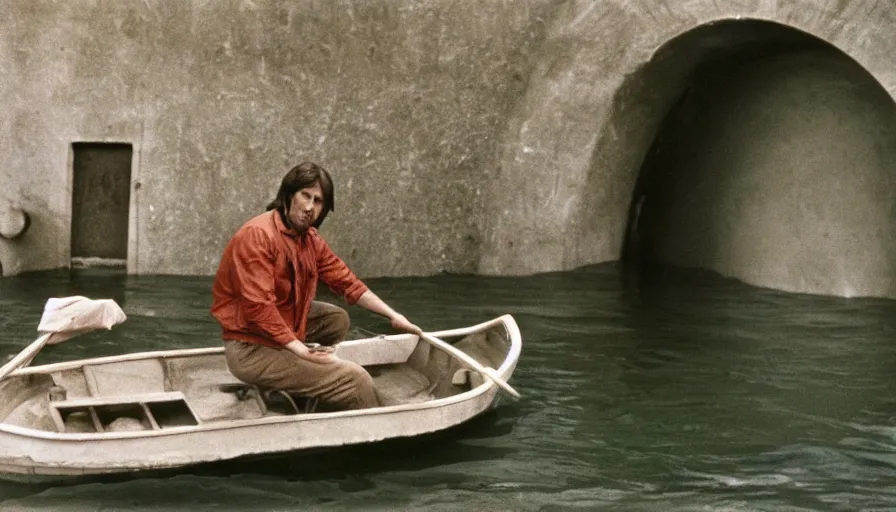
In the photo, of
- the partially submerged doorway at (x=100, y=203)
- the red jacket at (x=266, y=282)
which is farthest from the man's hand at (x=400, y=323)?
the partially submerged doorway at (x=100, y=203)

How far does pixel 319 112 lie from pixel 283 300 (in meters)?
5.31

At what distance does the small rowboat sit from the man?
9.9 inches

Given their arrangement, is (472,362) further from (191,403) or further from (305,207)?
(191,403)

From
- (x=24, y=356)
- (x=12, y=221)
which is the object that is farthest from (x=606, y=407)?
(x=12, y=221)

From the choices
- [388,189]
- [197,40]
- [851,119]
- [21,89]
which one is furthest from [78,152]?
[851,119]

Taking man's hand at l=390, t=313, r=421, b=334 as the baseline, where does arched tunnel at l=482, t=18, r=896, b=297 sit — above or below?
above

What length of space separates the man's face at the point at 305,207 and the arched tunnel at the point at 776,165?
17.5 feet

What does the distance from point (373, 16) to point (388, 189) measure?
171 centimetres

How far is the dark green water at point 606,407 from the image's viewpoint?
6.60 m

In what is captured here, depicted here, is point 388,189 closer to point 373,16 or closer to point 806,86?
point 373,16

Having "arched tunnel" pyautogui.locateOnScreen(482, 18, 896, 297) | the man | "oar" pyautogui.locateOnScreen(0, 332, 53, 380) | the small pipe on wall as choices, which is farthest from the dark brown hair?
the small pipe on wall

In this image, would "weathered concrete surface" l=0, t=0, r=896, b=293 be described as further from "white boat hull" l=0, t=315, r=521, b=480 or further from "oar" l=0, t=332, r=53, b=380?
"oar" l=0, t=332, r=53, b=380

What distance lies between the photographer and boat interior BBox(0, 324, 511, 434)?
7199mm

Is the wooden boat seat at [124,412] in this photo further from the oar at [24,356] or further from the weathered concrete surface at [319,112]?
the weathered concrete surface at [319,112]
